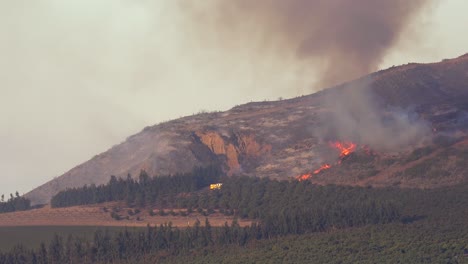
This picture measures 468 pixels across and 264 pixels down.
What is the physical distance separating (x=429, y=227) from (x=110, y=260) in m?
63.0

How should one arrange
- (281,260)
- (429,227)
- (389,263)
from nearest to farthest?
(389,263), (281,260), (429,227)

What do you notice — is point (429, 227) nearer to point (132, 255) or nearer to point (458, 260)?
point (458, 260)

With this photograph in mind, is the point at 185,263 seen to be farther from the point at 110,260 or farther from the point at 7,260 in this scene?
the point at 7,260

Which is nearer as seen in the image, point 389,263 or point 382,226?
point 389,263

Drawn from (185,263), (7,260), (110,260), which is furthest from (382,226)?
(7,260)

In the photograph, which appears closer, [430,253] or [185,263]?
[430,253]

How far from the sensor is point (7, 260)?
199500 mm

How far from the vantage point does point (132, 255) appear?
198000 mm

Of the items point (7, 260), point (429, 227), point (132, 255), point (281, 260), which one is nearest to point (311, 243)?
point (281, 260)

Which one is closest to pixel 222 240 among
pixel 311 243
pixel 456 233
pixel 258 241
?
pixel 258 241

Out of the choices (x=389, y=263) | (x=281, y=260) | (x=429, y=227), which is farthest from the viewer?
(x=429, y=227)

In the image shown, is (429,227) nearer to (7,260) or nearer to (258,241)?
(258,241)

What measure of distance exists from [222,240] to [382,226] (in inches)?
1259

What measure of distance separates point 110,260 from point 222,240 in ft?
74.4
